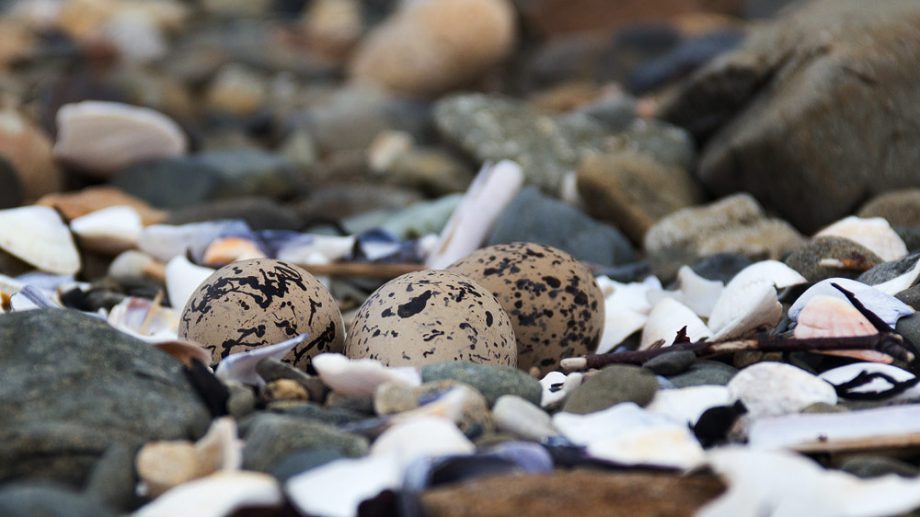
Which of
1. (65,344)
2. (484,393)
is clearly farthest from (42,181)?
(484,393)

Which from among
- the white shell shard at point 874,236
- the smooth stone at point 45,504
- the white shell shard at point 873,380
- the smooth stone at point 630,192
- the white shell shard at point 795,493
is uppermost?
the white shell shard at point 795,493

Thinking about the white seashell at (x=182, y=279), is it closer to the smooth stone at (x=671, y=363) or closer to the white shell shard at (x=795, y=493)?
the smooth stone at (x=671, y=363)

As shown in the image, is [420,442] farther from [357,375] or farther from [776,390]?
[776,390]

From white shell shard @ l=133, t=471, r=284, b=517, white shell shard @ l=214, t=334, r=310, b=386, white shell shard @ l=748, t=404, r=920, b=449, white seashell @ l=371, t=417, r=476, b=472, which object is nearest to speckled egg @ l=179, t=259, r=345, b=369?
white shell shard @ l=214, t=334, r=310, b=386

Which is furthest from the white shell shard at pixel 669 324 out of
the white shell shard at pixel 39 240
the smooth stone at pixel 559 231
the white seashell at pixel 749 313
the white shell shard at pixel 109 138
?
the white shell shard at pixel 109 138

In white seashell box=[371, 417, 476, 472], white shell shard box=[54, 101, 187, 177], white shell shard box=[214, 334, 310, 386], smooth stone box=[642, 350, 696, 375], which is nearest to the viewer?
white seashell box=[371, 417, 476, 472]

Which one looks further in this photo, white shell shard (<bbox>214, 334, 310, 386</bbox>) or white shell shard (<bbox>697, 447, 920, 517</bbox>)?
white shell shard (<bbox>214, 334, 310, 386</bbox>)

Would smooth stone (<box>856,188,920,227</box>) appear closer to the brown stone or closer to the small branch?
the small branch

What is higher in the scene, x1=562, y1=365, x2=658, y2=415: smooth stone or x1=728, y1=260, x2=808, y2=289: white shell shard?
x1=562, y1=365, x2=658, y2=415: smooth stone

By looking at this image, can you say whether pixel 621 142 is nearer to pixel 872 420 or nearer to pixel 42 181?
pixel 42 181
